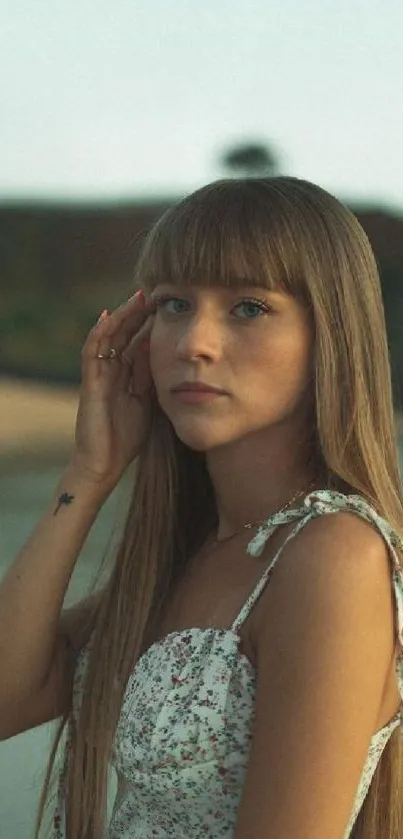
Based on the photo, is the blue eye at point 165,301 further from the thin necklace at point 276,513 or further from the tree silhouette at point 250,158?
the tree silhouette at point 250,158

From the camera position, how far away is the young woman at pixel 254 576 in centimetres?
112

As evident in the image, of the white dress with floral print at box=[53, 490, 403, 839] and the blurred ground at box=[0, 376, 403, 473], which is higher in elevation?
the blurred ground at box=[0, 376, 403, 473]

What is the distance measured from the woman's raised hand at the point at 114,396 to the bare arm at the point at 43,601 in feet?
0.09

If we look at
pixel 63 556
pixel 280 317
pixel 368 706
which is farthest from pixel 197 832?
pixel 280 317

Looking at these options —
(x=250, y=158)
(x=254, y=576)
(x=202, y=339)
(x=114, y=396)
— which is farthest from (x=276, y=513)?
(x=250, y=158)

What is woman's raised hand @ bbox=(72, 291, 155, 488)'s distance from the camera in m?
1.49

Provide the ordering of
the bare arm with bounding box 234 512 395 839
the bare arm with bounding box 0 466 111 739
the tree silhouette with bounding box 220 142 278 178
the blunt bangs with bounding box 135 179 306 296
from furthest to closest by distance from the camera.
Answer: the tree silhouette with bounding box 220 142 278 178 → the bare arm with bounding box 0 466 111 739 → the blunt bangs with bounding box 135 179 306 296 → the bare arm with bounding box 234 512 395 839

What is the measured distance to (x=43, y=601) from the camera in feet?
4.83

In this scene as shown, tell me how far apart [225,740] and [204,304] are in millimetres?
401

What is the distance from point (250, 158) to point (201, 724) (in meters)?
1.39

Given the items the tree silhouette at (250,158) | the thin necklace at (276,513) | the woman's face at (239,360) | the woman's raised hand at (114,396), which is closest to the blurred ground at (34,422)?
the tree silhouette at (250,158)

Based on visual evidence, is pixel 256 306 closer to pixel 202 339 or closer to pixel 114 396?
pixel 202 339

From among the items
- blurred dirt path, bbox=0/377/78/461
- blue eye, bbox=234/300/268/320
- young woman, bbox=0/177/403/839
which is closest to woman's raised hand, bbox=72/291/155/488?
young woman, bbox=0/177/403/839

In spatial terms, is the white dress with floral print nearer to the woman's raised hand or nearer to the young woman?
the young woman
